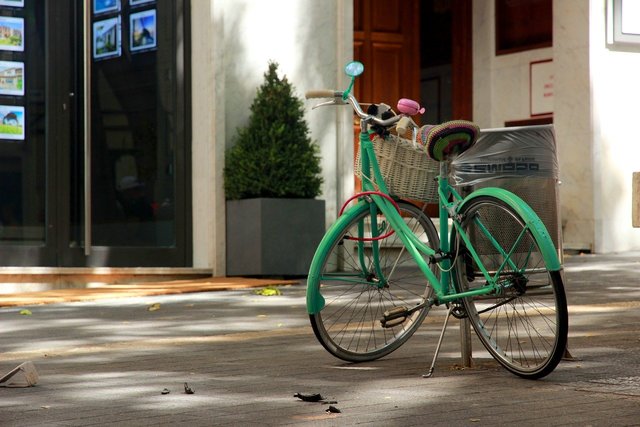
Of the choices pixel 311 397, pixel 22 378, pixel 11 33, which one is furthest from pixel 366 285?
pixel 11 33

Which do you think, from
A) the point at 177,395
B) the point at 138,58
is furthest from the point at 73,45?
the point at 177,395

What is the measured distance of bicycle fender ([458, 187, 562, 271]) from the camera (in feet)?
15.3

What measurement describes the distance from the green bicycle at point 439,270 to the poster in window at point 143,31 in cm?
603

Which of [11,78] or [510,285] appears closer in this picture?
[510,285]

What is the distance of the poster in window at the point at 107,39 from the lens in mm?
11422

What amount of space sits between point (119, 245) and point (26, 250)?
0.91m

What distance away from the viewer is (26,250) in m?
11.0

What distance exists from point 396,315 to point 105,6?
6911mm

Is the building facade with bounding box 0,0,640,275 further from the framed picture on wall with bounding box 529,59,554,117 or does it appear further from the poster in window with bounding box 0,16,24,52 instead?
the framed picture on wall with bounding box 529,59,554,117

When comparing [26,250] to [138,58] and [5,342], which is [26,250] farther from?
[5,342]

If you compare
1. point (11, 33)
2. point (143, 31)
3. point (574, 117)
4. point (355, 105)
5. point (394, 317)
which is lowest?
point (394, 317)

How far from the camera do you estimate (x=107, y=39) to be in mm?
11492

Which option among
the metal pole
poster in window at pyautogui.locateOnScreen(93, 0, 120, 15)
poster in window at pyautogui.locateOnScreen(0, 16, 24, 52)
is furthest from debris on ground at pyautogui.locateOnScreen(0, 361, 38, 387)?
poster in window at pyautogui.locateOnScreen(93, 0, 120, 15)

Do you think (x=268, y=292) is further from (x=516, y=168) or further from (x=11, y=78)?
(x=516, y=168)
